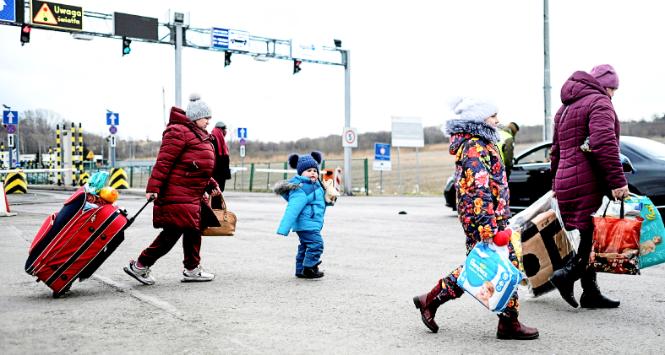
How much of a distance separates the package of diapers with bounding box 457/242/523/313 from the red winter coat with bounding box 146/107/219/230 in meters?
3.05

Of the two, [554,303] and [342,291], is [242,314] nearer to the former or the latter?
[342,291]

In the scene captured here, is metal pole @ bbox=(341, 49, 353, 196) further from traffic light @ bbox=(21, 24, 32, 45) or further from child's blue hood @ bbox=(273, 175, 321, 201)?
child's blue hood @ bbox=(273, 175, 321, 201)

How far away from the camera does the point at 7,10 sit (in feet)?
75.6

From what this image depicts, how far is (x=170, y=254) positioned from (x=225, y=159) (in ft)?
5.37

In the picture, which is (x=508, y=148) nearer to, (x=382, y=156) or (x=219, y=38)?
(x=382, y=156)

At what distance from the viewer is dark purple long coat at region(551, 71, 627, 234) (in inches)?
217

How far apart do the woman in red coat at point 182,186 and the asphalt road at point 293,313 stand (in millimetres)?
291

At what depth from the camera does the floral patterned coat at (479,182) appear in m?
4.54

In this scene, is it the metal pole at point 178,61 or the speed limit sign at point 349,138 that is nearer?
the metal pole at point 178,61

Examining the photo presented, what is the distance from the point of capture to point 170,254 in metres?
9.15

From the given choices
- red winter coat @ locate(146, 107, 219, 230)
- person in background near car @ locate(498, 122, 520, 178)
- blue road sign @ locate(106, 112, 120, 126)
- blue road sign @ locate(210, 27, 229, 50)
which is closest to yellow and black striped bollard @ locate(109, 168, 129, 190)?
blue road sign @ locate(106, 112, 120, 126)

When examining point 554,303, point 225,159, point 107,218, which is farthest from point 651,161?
point 107,218

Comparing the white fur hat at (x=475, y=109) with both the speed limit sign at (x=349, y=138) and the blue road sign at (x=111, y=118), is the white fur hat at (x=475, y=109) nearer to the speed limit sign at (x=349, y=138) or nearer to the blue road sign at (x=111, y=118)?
the speed limit sign at (x=349, y=138)

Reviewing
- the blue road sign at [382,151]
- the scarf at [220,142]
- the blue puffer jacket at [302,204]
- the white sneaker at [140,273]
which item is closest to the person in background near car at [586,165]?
the blue puffer jacket at [302,204]
